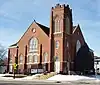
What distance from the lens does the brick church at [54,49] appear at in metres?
69.2

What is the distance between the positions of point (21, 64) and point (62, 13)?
18.8 m

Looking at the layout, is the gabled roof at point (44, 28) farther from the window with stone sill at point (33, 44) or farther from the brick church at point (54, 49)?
the window with stone sill at point (33, 44)

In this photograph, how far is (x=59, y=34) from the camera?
69875 mm

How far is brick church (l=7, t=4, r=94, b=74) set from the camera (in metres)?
69.2

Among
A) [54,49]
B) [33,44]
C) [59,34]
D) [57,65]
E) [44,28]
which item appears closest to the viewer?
[57,65]

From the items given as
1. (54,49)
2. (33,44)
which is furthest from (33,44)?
(54,49)

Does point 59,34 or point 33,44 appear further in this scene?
point 33,44

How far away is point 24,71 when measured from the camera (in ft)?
234

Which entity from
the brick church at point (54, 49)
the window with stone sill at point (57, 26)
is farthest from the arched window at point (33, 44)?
the window with stone sill at point (57, 26)

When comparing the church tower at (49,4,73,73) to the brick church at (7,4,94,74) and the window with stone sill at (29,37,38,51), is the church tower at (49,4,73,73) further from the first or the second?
the window with stone sill at (29,37,38,51)

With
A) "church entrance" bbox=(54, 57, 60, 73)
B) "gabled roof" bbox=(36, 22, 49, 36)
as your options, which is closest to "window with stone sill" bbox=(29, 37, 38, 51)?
"gabled roof" bbox=(36, 22, 49, 36)

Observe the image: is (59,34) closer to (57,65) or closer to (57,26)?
(57,26)

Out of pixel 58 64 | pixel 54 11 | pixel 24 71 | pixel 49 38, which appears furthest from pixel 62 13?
pixel 24 71

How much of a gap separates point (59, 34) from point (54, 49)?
4085mm
